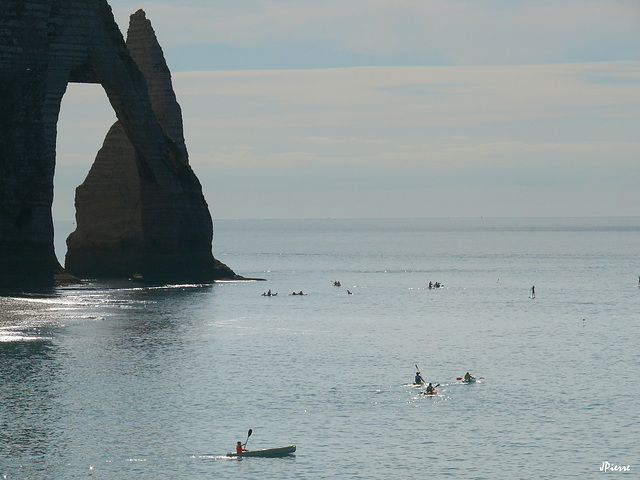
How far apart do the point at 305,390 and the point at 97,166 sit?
92.2 m

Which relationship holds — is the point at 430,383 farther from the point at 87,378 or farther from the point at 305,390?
the point at 87,378

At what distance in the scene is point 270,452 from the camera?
53.4 m

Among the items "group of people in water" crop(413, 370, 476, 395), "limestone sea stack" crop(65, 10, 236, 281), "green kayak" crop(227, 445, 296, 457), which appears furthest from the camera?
"limestone sea stack" crop(65, 10, 236, 281)

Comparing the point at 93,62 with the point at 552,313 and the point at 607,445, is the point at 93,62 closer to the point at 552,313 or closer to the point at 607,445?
the point at 552,313

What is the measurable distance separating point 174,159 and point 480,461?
337 feet

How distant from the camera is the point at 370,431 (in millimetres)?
58344

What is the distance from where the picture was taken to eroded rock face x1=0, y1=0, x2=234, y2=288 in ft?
384

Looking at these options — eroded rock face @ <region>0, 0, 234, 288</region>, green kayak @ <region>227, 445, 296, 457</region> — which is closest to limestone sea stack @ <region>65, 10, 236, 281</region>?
eroded rock face @ <region>0, 0, 234, 288</region>

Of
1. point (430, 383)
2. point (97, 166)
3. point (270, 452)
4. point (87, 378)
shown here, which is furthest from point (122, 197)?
point (270, 452)

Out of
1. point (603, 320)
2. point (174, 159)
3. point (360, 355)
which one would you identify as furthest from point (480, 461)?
point (174, 159)

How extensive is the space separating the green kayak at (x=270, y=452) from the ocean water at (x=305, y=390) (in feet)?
1.23

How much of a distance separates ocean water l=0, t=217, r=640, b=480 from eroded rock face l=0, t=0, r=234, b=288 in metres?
10.8

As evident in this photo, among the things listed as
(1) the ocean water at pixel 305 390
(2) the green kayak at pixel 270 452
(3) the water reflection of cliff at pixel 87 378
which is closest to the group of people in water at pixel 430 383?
(1) the ocean water at pixel 305 390

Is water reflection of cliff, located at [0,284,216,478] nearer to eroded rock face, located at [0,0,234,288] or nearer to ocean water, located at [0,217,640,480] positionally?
ocean water, located at [0,217,640,480]
